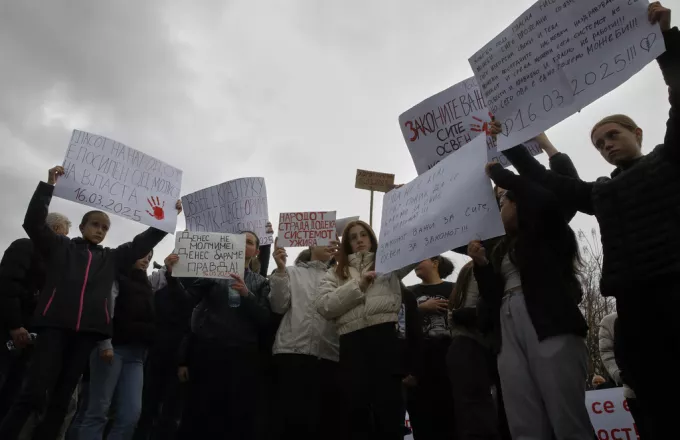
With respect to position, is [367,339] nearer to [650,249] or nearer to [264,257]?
[650,249]

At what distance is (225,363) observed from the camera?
407 centimetres

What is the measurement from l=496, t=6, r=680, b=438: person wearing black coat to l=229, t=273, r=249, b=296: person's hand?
2.76 m

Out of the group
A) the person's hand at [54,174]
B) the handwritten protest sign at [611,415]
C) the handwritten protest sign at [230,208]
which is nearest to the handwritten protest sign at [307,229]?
the handwritten protest sign at [230,208]

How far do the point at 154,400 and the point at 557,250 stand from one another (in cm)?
375

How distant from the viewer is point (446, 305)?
4.17m

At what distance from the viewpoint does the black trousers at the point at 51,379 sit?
11.0 ft

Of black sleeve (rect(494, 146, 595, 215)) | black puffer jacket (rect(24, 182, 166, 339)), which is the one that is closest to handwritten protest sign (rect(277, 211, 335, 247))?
black puffer jacket (rect(24, 182, 166, 339))

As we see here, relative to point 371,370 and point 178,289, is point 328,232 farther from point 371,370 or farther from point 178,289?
point 371,370

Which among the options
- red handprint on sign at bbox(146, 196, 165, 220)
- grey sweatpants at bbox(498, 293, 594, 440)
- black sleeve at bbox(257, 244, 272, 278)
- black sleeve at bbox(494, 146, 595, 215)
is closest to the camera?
grey sweatpants at bbox(498, 293, 594, 440)

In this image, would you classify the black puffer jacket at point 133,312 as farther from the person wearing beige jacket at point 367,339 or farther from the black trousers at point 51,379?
the person wearing beige jacket at point 367,339

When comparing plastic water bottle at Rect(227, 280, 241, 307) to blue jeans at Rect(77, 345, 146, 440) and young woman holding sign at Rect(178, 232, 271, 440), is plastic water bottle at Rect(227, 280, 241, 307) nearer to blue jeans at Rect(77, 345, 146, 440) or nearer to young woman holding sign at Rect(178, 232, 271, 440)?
young woman holding sign at Rect(178, 232, 271, 440)

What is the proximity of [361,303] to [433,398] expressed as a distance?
112 centimetres

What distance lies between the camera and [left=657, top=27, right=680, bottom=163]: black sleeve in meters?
2.22

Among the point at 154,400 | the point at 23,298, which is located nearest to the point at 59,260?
the point at 23,298
